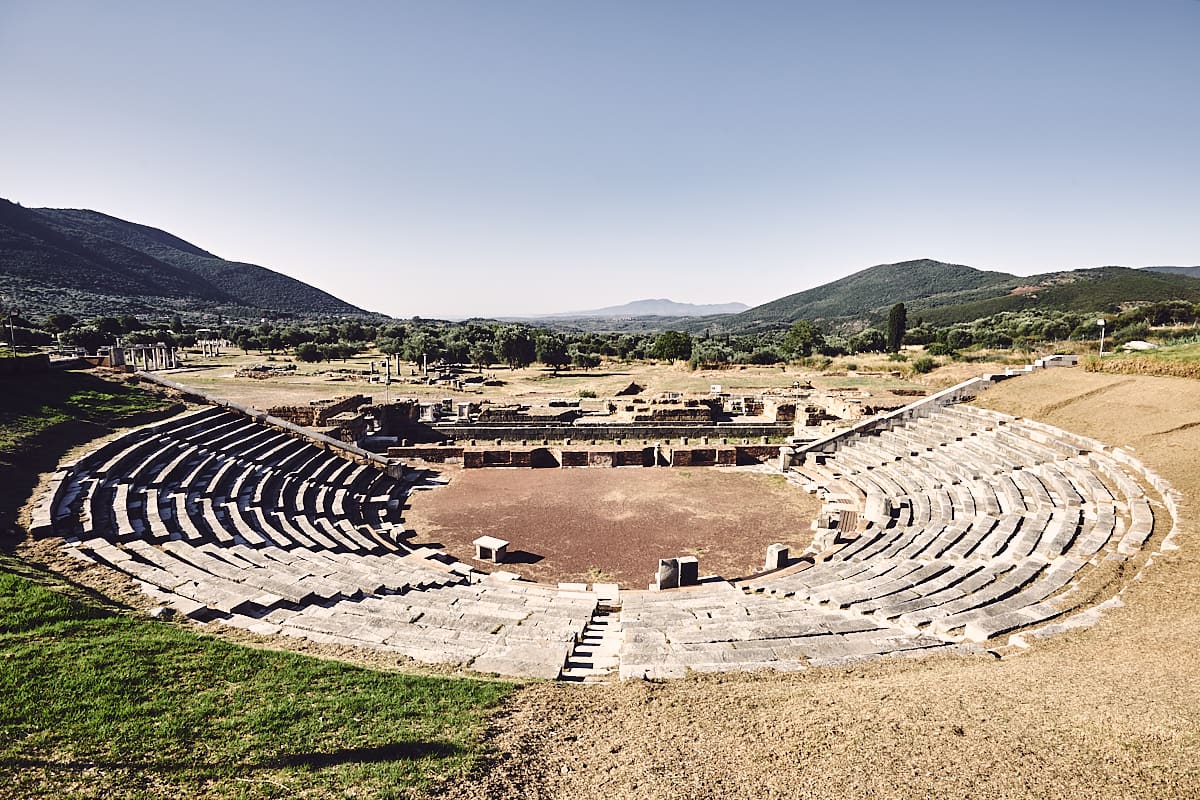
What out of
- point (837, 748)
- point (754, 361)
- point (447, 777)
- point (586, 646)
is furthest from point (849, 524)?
point (754, 361)

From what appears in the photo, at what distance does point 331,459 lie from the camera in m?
24.0

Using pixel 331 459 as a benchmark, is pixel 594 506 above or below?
below

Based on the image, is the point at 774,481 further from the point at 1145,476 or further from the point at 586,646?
the point at 586,646

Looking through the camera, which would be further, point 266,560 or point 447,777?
point 266,560

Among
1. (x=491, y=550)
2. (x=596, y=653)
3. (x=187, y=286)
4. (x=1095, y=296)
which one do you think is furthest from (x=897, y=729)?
(x=187, y=286)

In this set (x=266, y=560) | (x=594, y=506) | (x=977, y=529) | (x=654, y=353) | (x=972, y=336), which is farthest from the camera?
(x=654, y=353)

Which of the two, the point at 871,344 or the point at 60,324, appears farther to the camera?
the point at 871,344

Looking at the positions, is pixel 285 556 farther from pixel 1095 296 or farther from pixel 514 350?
pixel 1095 296

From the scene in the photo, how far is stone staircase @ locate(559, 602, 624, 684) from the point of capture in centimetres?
874

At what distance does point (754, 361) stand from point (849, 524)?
5321 cm

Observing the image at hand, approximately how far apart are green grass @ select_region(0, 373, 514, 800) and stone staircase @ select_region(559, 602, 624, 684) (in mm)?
1333

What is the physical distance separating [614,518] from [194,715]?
14930 millimetres

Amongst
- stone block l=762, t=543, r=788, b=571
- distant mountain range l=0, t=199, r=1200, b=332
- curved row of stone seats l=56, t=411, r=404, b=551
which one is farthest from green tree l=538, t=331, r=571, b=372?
distant mountain range l=0, t=199, r=1200, b=332

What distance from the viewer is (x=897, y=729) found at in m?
6.59
